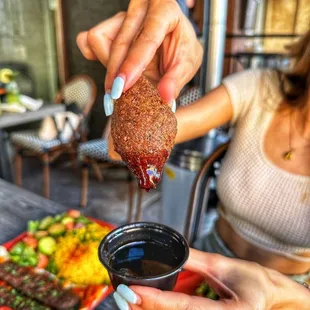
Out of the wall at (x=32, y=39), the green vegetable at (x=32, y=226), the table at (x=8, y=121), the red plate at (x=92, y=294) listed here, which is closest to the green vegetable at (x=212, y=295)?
the red plate at (x=92, y=294)

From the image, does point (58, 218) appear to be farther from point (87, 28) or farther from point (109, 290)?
point (87, 28)

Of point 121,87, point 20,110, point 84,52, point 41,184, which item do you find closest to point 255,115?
point 84,52

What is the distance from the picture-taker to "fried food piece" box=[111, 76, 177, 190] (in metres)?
0.55

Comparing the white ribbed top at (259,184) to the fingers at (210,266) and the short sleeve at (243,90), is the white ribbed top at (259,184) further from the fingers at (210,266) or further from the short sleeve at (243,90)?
the fingers at (210,266)

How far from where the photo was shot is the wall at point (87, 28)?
3.23 m

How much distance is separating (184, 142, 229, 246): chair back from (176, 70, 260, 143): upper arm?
0.41ft

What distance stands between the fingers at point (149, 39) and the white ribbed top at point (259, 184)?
0.54 m

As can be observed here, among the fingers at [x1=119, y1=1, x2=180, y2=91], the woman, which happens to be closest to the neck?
the woman

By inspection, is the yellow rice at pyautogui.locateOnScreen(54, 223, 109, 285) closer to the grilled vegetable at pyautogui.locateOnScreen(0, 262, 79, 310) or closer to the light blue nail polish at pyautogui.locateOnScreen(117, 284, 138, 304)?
the grilled vegetable at pyautogui.locateOnScreen(0, 262, 79, 310)

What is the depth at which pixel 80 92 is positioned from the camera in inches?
123

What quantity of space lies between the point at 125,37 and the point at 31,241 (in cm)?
65

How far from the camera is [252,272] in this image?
2.17 feet

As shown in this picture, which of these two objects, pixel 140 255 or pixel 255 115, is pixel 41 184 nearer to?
pixel 255 115

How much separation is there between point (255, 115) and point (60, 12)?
117 inches
